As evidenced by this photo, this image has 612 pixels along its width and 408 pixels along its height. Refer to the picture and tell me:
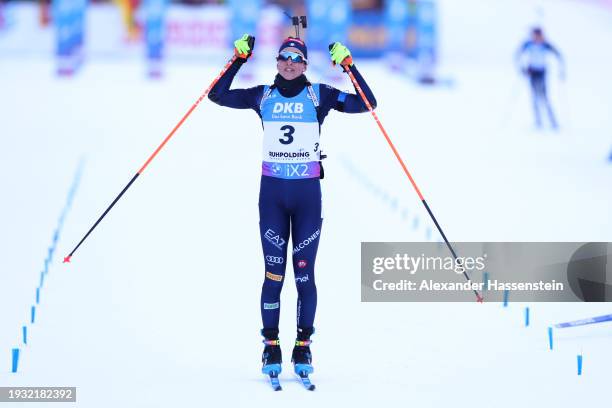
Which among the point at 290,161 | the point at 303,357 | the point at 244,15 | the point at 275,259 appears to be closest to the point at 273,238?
the point at 275,259

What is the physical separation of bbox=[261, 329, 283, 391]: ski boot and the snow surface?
79mm

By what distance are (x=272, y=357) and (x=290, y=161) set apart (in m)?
1.12

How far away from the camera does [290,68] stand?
648 cm

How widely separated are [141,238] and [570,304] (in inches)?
157

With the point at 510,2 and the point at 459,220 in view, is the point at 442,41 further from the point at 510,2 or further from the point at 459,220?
the point at 459,220

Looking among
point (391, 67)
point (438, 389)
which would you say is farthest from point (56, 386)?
point (391, 67)

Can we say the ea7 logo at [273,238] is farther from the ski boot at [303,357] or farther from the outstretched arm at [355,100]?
the outstretched arm at [355,100]

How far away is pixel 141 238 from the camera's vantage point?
10.3 m

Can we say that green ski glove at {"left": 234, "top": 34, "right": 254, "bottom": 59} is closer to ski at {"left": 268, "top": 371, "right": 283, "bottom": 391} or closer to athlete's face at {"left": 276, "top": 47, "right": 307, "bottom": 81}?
athlete's face at {"left": 276, "top": 47, "right": 307, "bottom": 81}

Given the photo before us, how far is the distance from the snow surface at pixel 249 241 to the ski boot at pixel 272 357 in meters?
0.08

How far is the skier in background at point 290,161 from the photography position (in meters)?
6.49

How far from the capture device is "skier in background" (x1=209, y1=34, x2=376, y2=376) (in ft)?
21.3

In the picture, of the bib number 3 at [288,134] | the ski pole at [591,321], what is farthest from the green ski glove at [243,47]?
the ski pole at [591,321]

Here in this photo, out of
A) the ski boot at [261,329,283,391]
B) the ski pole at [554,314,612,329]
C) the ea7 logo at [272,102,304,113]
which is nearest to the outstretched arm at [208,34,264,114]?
the ea7 logo at [272,102,304,113]
